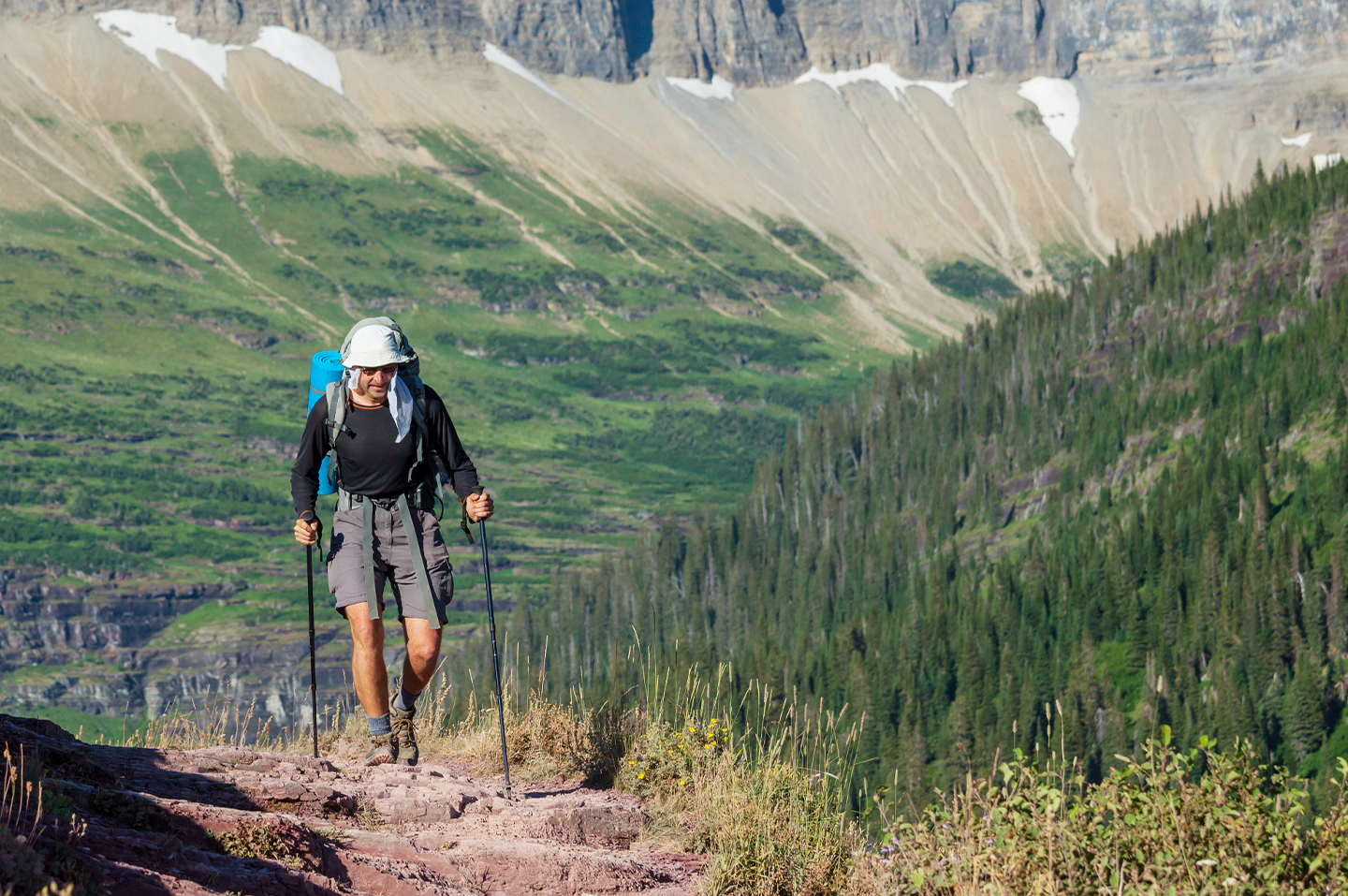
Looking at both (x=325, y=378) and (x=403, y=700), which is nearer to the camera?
(x=325, y=378)

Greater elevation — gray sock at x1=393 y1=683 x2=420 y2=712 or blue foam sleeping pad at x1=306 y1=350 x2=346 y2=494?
blue foam sleeping pad at x1=306 y1=350 x2=346 y2=494

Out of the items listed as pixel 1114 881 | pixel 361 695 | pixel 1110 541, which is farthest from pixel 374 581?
pixel 1110 541

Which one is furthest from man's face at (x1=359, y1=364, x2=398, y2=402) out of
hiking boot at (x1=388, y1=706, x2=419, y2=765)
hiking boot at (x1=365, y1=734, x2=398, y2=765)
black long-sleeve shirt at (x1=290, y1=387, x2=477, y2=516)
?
hiking boot at (x1=365, y1=734, x2=398, y2=765)

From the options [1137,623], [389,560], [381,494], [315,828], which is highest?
[381,494]

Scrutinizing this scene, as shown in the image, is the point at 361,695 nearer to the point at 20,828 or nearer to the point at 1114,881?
the point at 20,828

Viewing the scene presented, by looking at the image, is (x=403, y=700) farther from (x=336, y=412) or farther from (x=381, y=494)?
(x=336, y=412)

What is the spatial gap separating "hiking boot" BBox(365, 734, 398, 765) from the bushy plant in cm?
574

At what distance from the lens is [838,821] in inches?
456

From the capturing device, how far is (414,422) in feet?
45.0

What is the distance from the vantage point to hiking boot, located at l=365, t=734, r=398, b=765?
14.1 metres

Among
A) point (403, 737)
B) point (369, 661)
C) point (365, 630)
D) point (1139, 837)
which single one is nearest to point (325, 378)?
point (365, 630)

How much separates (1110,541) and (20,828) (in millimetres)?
170885

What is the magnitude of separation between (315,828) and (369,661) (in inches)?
121

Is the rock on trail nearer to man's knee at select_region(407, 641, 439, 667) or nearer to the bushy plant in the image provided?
man's knee at select_region(407, 641, 439, 667)
